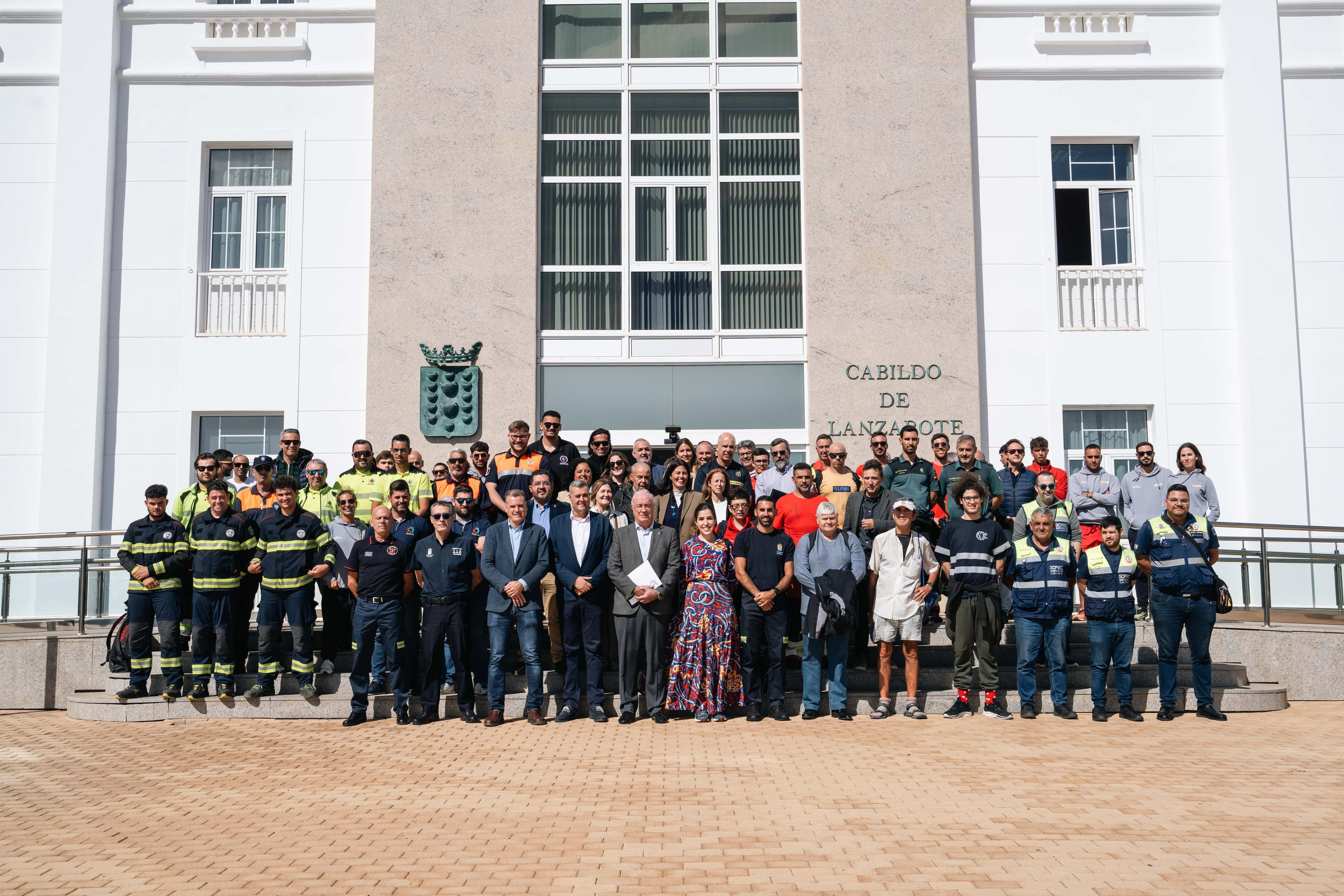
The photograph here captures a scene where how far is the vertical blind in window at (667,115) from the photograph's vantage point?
49.1 feet

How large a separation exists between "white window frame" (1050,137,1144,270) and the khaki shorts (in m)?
7.90

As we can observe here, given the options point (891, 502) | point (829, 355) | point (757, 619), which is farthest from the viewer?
point (829, 355)

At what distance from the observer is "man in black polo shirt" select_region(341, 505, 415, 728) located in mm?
8836

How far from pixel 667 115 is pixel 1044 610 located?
917cm

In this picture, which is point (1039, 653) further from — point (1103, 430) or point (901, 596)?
point (1103, 430)

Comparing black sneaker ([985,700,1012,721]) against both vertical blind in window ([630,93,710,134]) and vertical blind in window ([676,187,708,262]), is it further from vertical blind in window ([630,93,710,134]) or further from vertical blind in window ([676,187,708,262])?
vertical blind in window ([630,93,710,134])

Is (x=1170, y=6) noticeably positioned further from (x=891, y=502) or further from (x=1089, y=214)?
(x=891, y=502)

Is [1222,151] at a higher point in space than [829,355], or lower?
higher

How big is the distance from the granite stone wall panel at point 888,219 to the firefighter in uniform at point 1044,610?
5062mm

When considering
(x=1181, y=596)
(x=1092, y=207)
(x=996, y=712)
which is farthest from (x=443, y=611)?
(x=1092, y=207)

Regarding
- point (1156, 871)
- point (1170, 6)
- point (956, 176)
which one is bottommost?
point (1156, 871)

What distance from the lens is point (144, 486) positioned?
14359 mm

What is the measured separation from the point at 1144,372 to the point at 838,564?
7.90 m

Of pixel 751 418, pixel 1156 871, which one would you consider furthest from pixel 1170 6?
pixel 1156 871
